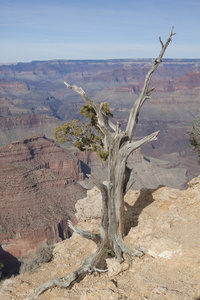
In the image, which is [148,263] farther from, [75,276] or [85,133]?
[85,133]

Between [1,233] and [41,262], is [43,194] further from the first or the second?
[41,262]

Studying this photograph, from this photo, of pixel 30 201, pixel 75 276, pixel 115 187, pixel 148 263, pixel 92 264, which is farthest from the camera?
pixel 30 201

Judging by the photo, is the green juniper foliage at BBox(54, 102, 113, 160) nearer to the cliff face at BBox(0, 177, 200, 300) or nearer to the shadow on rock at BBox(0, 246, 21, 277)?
the cliff face at BBox(0, 177, 200, 300)

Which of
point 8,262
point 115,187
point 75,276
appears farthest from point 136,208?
point 8,262

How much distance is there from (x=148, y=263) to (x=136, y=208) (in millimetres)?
5741

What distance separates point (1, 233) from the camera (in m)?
60.2

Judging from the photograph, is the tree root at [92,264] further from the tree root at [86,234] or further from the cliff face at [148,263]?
the cliff face at [148,263]

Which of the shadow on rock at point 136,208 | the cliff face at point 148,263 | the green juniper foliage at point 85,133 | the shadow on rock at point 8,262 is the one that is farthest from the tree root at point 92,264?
the shadow on rock at point 8,262

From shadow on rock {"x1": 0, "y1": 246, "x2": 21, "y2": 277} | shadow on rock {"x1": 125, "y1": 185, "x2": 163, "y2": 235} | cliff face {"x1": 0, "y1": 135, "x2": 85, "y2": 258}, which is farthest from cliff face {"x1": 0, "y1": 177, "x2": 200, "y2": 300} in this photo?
cliff face {"x1": 0, "y1": 135, "x2": 85, "y2": 258}

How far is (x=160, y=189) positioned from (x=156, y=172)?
113605 mm

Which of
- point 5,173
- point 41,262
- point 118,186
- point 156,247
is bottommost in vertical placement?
point 5,173

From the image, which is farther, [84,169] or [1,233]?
[84,169]

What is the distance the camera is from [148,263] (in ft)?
44.4

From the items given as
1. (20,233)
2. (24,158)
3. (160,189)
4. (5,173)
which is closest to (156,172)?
(24,158)
